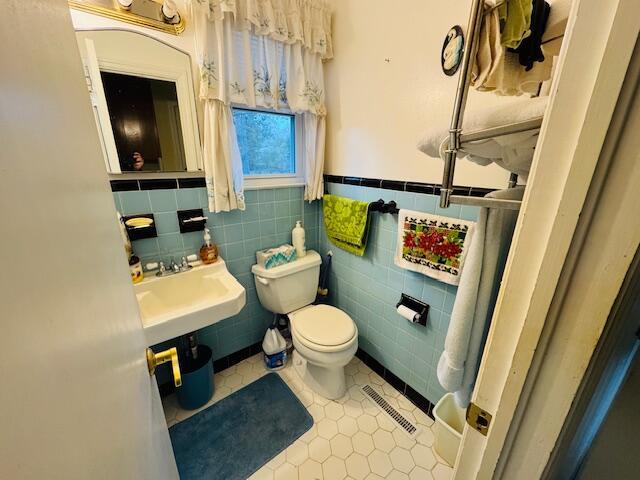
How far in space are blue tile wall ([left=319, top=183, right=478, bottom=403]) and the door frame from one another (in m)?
0.79

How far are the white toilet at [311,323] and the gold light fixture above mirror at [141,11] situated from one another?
51.4 inches

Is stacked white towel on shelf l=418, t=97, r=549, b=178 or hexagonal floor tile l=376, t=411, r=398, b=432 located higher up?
stacked white towel on shelf l=418, t=97, r=549, b=178

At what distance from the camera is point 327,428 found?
4.53 feet

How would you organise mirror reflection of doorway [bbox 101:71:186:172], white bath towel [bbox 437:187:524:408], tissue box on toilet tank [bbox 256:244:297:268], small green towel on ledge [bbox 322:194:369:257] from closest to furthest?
1. white bath towel [bbox 437:187:524:408]
2. mirror reflection of doorway [bbox 101:71:186:172]
3. small green towel on ledge [bbox 322:194:369:257]
4. tissue box on toilet tank [bbox 256:244:297:268]

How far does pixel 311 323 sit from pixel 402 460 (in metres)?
0.81

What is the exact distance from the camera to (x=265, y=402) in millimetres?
1517

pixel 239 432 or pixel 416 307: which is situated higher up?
pixel 416 307

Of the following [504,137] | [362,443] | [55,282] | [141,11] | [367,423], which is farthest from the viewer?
[367,423]

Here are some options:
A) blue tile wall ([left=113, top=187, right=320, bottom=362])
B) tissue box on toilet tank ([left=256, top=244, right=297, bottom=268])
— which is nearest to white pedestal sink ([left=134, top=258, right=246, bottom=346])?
blue tile wall ([left=113, top=187, right=320, bottom=362])

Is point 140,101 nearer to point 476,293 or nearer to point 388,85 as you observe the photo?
point 388,85

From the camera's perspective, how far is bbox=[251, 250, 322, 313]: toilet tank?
5.21 feet

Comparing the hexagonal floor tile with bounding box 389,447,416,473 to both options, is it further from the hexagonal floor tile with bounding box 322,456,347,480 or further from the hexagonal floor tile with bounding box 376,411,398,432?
the hexagonal floor tile with bounding box 322,456,347,480

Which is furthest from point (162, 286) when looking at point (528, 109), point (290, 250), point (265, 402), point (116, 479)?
point (528, 109)

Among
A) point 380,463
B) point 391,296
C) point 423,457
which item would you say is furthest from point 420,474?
point 391,296
